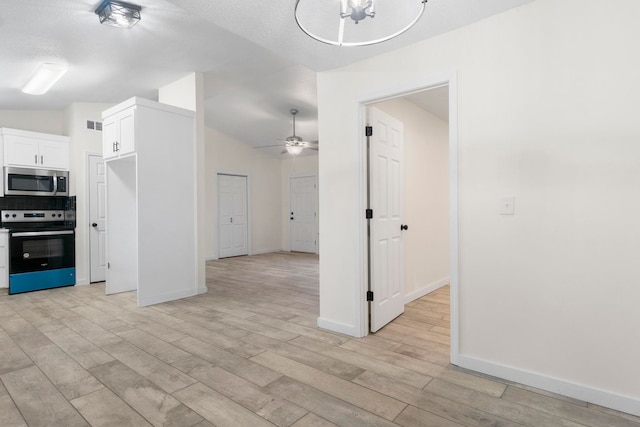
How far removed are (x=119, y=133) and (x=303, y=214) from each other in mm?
5398

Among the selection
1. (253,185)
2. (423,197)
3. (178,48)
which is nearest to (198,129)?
(178,48)

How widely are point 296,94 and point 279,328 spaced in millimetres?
3846

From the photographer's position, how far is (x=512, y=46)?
2174mm

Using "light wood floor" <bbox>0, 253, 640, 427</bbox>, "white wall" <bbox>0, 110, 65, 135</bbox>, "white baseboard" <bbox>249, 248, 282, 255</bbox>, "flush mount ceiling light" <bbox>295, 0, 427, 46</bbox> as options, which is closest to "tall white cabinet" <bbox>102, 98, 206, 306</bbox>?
"light wood floor" <bbox>0, 253, 640, 427</bbox>

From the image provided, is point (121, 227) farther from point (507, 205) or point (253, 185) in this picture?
point (507, 205)

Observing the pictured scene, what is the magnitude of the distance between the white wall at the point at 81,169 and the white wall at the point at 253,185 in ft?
8.88

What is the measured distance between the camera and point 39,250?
4.78 m

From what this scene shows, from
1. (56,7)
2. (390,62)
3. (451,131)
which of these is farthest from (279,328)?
(56,7)

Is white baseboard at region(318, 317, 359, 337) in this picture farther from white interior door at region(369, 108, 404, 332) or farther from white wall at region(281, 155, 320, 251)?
white wall at region(281, 155, 320, 251)

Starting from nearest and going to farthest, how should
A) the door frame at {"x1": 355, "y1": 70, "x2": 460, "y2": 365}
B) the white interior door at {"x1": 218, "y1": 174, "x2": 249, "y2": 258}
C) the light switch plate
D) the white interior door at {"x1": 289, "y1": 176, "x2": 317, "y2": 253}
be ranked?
the light switch plate
the door frame at {"x1": 355, "y1": 70, "x2": 460, "y2": 365}
the white interior door at {"x1": 218, "y1": 174, "x2": 249, "y2": 258}
the white interior door at {"x1": 289, "y1": 176, "x2": 317, "y2": 253}

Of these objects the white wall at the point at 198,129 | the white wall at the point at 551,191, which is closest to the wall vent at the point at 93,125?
the white wall at the point at 198,129

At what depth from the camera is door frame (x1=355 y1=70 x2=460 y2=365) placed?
2.40 metres

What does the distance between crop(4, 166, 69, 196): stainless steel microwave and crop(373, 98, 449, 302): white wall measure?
4652 mm

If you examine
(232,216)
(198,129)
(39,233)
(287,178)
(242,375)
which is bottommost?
(242,375)
